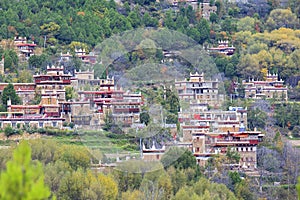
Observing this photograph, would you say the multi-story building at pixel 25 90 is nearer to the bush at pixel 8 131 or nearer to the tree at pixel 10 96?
the tree at pixel 10 96

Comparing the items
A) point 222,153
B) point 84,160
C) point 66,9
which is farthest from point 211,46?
point 84,160

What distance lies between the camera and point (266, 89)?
46.4 meters

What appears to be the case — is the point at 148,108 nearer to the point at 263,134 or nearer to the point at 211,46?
the point at 263,134

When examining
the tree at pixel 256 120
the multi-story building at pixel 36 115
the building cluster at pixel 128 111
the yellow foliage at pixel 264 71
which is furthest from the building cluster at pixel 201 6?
the multi-story building at pixel 36 115

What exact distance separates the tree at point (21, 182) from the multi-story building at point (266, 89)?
32287 mm

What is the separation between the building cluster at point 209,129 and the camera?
117 feet

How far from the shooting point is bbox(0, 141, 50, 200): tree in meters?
12.7

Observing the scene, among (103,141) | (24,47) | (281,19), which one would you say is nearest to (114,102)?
(103,141)

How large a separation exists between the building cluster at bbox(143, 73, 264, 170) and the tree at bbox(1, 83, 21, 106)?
18.2ft

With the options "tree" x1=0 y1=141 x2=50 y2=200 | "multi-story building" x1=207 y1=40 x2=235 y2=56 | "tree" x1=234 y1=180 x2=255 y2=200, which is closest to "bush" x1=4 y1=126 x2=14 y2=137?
"tree" x1=234 y1=180 x2=255 y2=200

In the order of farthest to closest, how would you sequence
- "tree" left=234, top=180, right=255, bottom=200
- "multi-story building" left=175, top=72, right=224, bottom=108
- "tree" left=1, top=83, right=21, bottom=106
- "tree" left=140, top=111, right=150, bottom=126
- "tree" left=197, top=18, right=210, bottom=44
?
"tree" left=197, top=18, right=210, bottom=44 → "multi-story building" left=175, top=72, right=224, bottom=108 → "tree" left=1, top=83, right=21, bottom=106 → "tree" left=140, top=111, right=150, bottom=126 → "tree" left=234, top=180, right=255, bottom=200

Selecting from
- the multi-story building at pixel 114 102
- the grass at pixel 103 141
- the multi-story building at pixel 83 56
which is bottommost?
the grass at pixel 103 141

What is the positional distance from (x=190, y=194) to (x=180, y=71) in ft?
49.8

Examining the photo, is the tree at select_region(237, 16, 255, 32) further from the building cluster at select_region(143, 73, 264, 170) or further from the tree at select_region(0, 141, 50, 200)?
the tree at select_region(0, 141, 50, 200)
